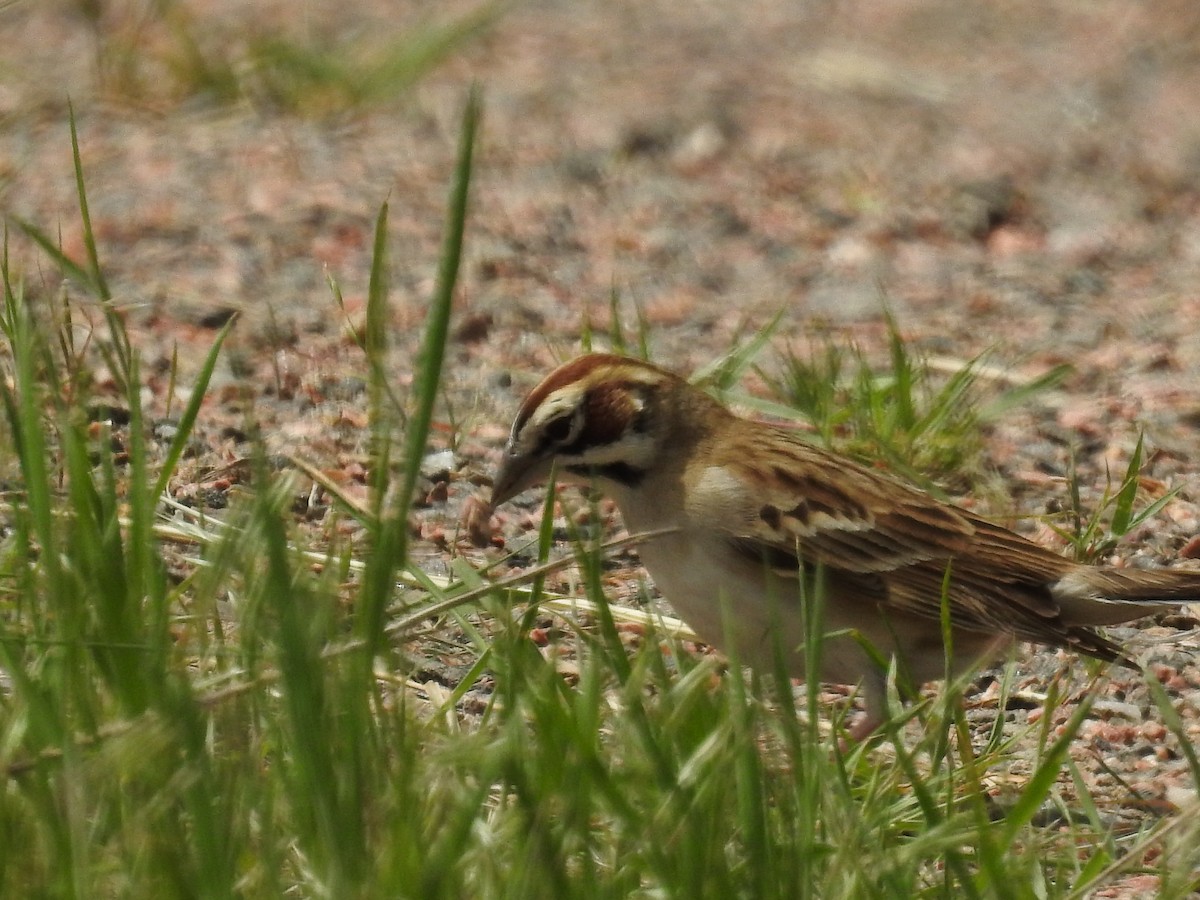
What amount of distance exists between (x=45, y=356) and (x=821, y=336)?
11.8ft

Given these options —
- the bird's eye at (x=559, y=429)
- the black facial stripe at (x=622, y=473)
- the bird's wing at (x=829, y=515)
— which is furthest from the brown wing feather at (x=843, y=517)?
the bird's eye at (x=559, y=429)

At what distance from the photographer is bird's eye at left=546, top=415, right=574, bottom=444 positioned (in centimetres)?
467

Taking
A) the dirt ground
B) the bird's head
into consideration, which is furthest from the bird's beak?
the dirt ground

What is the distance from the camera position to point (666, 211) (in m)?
7.84

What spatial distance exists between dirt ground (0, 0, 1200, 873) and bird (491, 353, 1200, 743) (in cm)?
27

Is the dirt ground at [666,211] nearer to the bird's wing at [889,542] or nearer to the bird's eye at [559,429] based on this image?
the bird's wing at [889,542]

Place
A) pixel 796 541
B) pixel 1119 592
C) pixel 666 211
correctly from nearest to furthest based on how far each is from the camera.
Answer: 1. pixel 796 541
2. pixel 1119 592
3. pixel 666 211

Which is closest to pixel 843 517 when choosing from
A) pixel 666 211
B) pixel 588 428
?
pixel 588 428

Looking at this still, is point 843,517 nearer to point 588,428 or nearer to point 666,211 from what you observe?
point 588,428

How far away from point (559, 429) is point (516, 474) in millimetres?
148

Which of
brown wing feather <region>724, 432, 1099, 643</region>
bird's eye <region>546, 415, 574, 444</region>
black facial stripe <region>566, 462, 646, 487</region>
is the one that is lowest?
brown wing feather <region>724, 432, 1099, 643</region>

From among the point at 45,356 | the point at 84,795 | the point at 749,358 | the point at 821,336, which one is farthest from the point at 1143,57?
the point at 84,795

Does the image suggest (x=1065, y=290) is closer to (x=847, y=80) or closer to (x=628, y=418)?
(x=847, y=80)

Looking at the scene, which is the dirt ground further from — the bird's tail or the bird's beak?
the bird's beak
